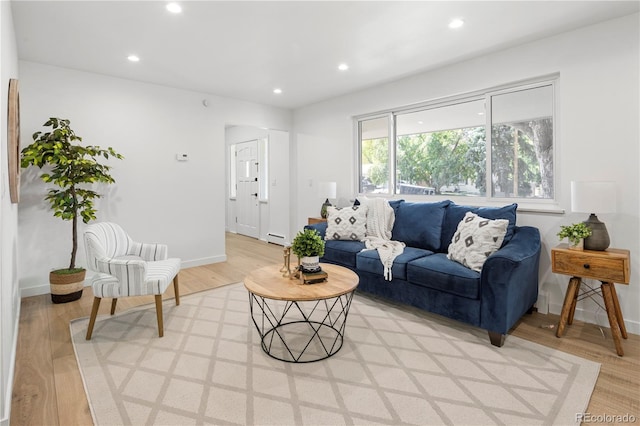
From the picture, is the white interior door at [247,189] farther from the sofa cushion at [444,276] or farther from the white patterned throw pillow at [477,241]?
the white patterned throw pillow at [477,241]

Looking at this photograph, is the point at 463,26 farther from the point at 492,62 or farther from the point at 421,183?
the point at 421,183

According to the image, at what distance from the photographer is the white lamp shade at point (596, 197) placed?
7.97 ft

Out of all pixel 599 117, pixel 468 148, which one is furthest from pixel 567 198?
pixel 468 148

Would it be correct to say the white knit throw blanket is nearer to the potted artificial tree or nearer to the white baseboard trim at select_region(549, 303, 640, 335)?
the white baseboard trim at select_region(549, 303, 640, 335)

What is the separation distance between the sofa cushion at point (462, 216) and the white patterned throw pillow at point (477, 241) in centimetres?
18

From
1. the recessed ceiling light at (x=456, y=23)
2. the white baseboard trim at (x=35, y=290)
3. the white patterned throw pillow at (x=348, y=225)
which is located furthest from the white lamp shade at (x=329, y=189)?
the white baseboard trim at (x=35, y=290)

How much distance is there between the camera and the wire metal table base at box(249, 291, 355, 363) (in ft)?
7.54

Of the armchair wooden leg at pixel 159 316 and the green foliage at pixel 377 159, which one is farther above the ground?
the green foliage at pixel 377 159

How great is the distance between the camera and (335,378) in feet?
6.61

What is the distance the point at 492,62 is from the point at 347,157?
7.04ft

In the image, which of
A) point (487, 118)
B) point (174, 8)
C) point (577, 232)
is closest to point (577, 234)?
point (577, 232)

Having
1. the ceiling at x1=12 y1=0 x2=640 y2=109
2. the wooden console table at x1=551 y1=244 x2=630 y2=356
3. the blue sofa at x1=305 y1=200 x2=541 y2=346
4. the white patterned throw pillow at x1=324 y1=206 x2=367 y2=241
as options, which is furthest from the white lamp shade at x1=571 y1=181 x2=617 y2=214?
the white patterned throw pillow at x1=324 y1=206 x2=367 y2=241

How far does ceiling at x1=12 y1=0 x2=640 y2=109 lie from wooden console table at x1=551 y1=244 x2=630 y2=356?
5.95ft

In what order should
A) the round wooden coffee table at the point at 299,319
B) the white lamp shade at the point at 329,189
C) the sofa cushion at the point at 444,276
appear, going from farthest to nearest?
the white lamp shade at the point at 329,189
the sofa cushion at the point at 444,276
the round wooden coffee table at the point at 299,319
